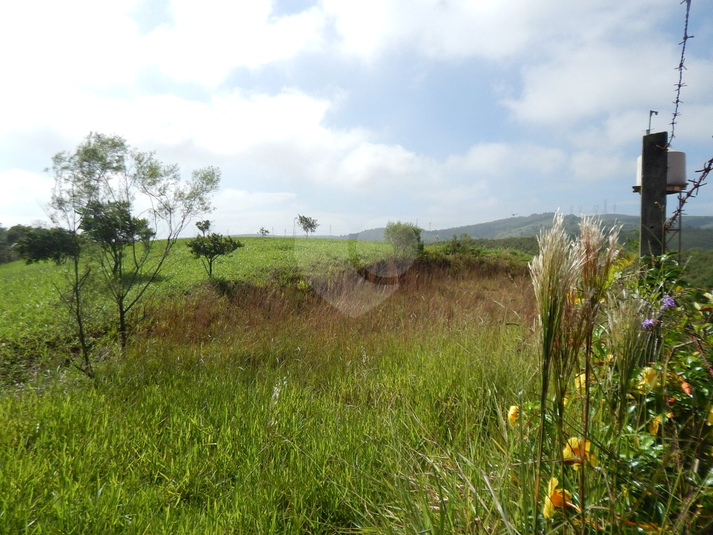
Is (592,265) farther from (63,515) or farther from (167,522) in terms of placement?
(63,515)

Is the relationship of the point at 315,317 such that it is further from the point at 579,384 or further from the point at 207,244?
the point at 207,244

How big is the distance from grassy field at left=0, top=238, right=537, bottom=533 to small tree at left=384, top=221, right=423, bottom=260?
6.49 metres

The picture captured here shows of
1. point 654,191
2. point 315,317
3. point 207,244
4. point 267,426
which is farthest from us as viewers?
point 207,244

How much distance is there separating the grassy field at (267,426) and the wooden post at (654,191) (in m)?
1.02

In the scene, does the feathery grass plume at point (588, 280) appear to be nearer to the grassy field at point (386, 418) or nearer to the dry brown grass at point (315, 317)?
the grassy field at point (386, 418)

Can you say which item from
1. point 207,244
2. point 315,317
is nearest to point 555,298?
point 315,317

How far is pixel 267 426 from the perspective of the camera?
266cm

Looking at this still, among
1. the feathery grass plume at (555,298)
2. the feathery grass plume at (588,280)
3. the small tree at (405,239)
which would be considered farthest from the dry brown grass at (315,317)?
the small tree at (405,239)

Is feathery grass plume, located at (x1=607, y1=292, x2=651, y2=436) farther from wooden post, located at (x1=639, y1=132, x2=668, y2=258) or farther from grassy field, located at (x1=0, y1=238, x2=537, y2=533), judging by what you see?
wooden post, located at (x1=639, y1=132, x2=668, y2=258)

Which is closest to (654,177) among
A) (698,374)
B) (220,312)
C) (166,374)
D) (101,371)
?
(698,374)

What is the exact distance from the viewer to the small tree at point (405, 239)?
40.9 ft

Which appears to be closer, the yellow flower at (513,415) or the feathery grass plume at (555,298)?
the feathery grass plume at (555,298)

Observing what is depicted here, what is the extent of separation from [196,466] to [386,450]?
1.15 m

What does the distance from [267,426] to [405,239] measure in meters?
10.5
